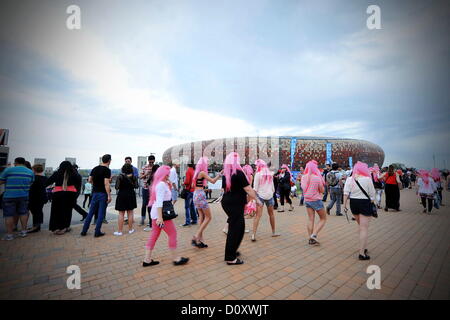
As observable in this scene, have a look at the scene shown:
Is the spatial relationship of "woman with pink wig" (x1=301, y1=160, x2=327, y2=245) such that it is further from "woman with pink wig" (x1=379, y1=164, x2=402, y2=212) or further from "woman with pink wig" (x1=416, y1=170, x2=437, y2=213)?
"woman with pink wig" (x1=416, y1=170, x2=437, y2=213)

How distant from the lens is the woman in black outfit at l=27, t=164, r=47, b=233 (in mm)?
4824

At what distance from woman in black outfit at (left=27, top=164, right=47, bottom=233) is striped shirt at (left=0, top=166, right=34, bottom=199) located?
0.68m

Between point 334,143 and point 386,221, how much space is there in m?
69.7

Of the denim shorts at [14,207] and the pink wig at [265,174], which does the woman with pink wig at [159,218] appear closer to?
the pink wig at [265,174]

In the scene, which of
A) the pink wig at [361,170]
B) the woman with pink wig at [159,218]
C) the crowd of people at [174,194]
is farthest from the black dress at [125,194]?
the pink wig at [361,170]

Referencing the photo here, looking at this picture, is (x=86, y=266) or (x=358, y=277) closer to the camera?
(x=358, y=277)

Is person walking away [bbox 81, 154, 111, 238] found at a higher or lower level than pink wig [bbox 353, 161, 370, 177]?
lower

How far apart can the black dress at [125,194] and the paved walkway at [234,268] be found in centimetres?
74

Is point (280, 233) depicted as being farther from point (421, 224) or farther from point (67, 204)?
point (67, 204)

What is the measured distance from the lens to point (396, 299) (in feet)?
6.93

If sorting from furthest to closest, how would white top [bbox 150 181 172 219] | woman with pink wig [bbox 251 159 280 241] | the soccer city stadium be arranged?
1. the soccer city stadium
2. woman with pink wig [bbox 251 159 280 241]
3. white top [bbox 150 181 172 219]

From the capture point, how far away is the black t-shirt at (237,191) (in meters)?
2.97

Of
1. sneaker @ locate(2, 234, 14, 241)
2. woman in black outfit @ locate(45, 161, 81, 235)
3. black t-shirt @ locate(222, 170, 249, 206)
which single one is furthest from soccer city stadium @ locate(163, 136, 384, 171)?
black t-shirt @ locate(222, 170, 249, 206)

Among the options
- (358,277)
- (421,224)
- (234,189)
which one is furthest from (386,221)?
(234,189)
